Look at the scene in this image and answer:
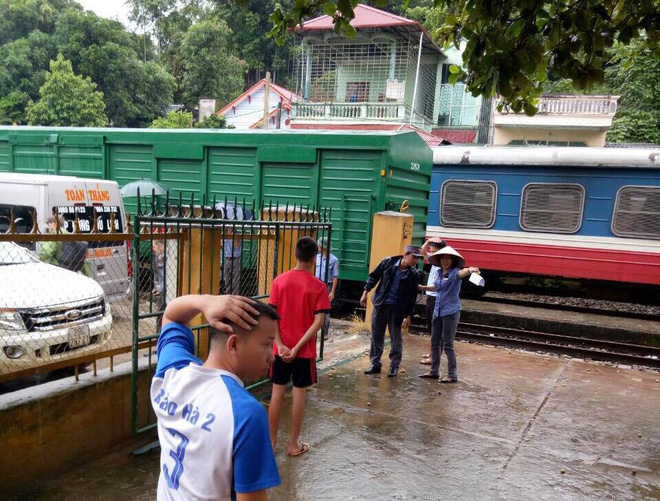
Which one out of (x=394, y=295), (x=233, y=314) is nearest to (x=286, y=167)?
(x=394, y=295)

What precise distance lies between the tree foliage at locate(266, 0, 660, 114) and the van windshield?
3.39 metres

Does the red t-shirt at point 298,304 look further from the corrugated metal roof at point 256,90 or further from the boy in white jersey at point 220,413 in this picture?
the corrugated metal roof at point 256,90

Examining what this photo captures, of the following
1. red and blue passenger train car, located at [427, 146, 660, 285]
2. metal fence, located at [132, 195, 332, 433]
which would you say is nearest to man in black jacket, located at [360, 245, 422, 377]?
metal fence, located at [132, 195, 332, 433]

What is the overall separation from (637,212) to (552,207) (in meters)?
1.46

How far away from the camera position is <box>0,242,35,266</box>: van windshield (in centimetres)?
518

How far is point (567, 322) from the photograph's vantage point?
29.1 ft

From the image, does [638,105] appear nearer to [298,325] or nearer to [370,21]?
[370,21]

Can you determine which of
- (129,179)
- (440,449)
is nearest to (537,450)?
(440,449)

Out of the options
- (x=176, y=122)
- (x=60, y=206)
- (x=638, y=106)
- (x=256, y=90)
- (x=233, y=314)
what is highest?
(x=256, y=90)

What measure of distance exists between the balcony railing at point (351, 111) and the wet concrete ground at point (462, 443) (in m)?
15.3

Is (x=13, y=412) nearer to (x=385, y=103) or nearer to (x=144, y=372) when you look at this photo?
(x=144, y=372)

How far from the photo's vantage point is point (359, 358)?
690 centimetres

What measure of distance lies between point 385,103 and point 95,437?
1835cm

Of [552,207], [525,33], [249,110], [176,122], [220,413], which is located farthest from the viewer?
[249,110]
